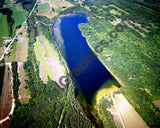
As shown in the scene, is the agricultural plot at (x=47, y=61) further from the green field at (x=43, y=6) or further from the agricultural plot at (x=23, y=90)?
the green field at (x=43, y=6)

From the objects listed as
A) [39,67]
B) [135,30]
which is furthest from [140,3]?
[39,67]

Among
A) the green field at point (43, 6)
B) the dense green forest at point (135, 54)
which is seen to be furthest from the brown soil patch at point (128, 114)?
the green field at point (43, 6)

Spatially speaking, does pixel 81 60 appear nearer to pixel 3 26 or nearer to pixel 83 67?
pixel 83 67

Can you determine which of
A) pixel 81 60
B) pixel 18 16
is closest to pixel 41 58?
pixel 81 60

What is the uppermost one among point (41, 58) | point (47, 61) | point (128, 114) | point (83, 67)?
point (41, 58)

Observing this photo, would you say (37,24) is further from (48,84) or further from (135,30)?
(135,30)

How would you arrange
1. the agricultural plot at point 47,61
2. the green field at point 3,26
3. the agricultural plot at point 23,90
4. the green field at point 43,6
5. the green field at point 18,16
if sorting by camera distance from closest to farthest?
the agricultural plot at point 23,90
the agricultural plot at point 47,61
the green field at point 3,26
the green field at point 18,16
the green field at point 43,6

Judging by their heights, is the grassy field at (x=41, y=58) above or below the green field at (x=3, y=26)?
below
